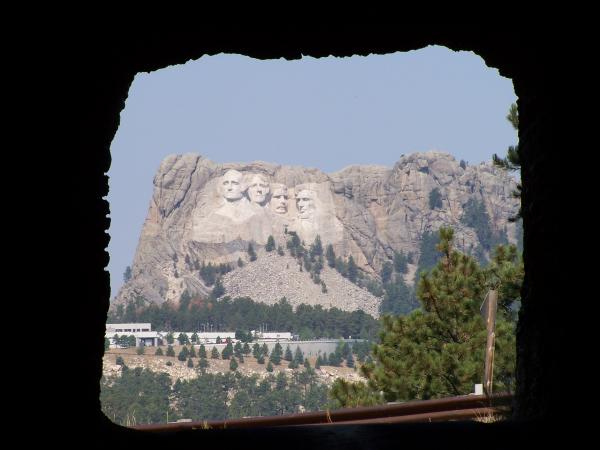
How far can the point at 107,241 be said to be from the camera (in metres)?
4.28

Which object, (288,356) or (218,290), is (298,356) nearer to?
(288,356)

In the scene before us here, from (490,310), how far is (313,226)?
166m

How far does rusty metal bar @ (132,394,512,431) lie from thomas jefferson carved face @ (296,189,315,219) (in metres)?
167

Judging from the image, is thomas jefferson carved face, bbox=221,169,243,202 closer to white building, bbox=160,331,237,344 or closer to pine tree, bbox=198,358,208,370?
white building, bbox=160,331,237,344

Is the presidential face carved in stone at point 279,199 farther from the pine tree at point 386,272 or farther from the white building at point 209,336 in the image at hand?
the white building at point 209,336

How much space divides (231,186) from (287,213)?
11.4 m

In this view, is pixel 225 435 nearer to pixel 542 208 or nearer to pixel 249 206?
pixel 542 208

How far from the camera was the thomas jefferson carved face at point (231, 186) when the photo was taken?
6757 inches

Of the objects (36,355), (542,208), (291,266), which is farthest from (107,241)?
(291,266)

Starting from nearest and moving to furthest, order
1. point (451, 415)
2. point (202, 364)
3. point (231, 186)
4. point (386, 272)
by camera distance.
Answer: point (451, 415), point (202, 364), point (231, 186), point (386, 272)

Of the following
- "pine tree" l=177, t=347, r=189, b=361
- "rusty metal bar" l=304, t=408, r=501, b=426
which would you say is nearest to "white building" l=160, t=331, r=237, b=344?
"pine tree" l=177, t=347, r=189, b=361

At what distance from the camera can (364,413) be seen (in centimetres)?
620

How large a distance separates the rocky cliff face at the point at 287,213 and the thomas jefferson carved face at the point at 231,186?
0.59 ft

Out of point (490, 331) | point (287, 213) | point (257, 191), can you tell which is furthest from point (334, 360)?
point (490, 331)
